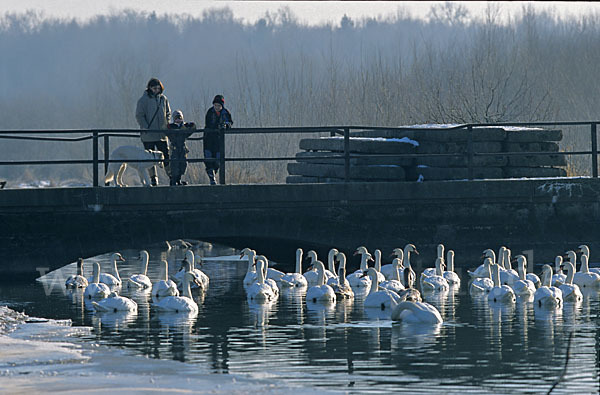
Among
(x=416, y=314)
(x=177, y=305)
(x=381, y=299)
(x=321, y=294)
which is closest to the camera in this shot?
(x=416, y=314)

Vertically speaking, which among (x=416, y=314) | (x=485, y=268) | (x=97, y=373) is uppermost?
(x=485, y=268)

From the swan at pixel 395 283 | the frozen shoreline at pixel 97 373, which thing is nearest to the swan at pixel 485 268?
the swan at pixel 395 283

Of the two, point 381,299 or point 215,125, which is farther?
point 215,125

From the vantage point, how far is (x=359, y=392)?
12031 mm

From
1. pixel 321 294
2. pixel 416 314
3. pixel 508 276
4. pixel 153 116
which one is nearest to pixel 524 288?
pixel 508 276

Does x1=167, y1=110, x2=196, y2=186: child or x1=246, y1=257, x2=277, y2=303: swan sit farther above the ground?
x1=167, y1=110, x2=196, y2=186: child

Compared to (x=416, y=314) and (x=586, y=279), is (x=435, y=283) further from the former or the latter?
(x=416, y=314)

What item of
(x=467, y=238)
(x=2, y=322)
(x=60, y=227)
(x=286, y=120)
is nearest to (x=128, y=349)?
(x=2, y=322)

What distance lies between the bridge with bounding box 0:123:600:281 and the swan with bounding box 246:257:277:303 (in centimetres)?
191

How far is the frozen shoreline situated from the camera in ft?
40.3

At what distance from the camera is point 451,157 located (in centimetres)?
2364

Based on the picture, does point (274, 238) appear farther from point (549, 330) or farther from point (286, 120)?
point (286, 120)

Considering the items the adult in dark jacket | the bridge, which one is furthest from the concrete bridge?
the adult in dark jacket

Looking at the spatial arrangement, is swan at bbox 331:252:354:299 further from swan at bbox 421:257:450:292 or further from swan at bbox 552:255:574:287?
swan at bbox 552:255:574:287
